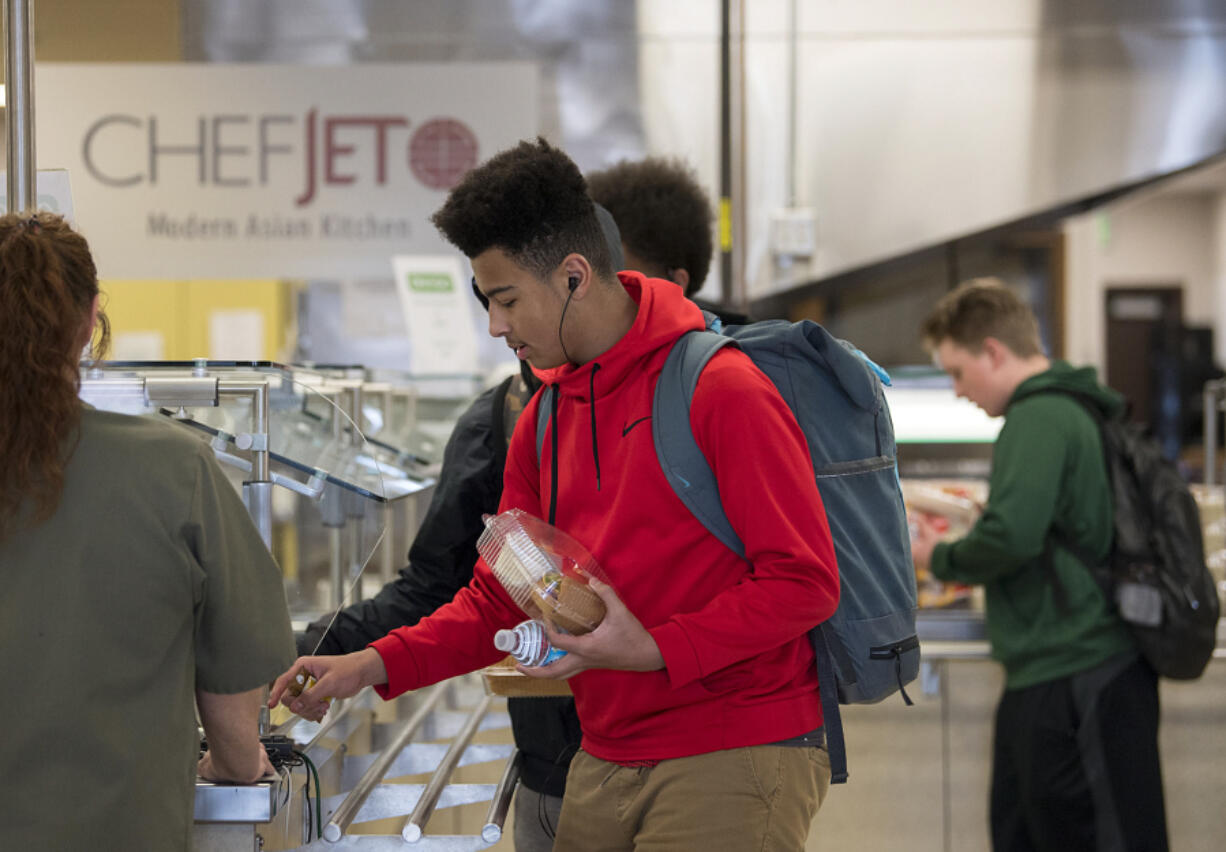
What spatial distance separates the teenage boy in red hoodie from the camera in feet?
4.62

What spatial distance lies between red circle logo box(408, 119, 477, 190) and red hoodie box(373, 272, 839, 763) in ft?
8.83

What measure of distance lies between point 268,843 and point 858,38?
12.7 feet

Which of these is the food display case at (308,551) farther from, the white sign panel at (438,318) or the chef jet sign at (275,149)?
the chef jet sign at (275,149)

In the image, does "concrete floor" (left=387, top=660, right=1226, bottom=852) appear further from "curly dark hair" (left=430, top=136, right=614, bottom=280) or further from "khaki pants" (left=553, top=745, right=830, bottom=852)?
"curly dark hair" (left=430, top=136, right=614, bottom=280)

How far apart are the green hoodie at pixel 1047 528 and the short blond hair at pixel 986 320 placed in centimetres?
16

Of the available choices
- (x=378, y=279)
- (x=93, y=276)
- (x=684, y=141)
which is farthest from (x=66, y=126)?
(x=93, y=276)

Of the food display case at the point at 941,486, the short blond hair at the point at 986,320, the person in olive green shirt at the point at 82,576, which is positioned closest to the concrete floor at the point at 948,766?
the food display case at the point at 941,486

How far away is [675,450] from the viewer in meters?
1.49

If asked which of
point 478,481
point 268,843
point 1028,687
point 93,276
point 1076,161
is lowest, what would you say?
point 1028,687

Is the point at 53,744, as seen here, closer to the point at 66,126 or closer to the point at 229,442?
the point at 229,442

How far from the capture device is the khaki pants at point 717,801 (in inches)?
57.6

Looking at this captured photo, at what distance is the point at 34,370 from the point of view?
4.39ft

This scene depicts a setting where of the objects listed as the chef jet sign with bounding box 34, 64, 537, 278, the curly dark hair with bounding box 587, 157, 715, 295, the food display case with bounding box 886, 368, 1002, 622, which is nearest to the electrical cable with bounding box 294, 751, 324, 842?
the curly dark hair with bounding box 587, 157, 715, 295

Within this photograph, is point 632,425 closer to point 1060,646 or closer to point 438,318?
point 1060,646
